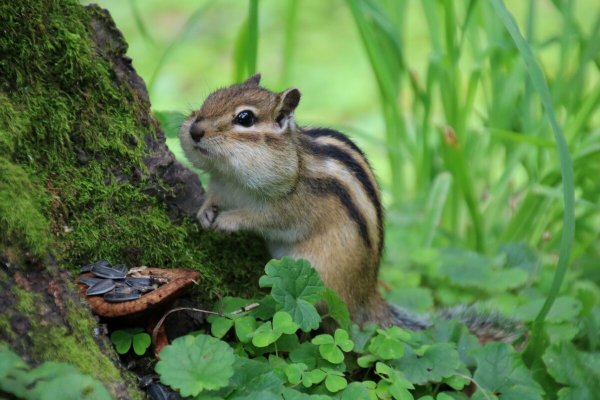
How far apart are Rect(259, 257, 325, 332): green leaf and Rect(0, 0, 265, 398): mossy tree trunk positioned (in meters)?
0.29

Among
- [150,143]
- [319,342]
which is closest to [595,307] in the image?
[319,342]

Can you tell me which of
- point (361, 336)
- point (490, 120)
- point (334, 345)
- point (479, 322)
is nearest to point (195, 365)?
point (334, 345)

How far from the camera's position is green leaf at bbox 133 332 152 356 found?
7.11 ft

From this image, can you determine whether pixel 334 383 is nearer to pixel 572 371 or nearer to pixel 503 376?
pixel 503 376

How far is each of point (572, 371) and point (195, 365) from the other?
1.29m

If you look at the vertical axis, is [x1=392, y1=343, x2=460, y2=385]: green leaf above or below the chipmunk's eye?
below

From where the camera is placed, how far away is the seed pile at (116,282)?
215 centimetres

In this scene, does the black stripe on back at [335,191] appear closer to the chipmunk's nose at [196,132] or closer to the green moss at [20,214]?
the chipmunk's nose at [196,132]

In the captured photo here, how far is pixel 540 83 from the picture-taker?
2.45m

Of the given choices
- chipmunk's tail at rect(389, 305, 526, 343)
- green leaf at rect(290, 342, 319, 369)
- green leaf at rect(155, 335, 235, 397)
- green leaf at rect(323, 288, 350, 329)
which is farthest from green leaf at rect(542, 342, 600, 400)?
green leaf at rect(155, 335, 235, 397)

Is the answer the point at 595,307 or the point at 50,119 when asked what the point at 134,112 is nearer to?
the point at 50,119

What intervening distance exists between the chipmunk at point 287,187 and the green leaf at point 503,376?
0.57 metres

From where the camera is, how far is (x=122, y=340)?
2186mm

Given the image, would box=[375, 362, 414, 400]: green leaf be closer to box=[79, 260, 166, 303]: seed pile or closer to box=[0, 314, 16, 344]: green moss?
box=[79, 260, 166, 303]: seed pile
